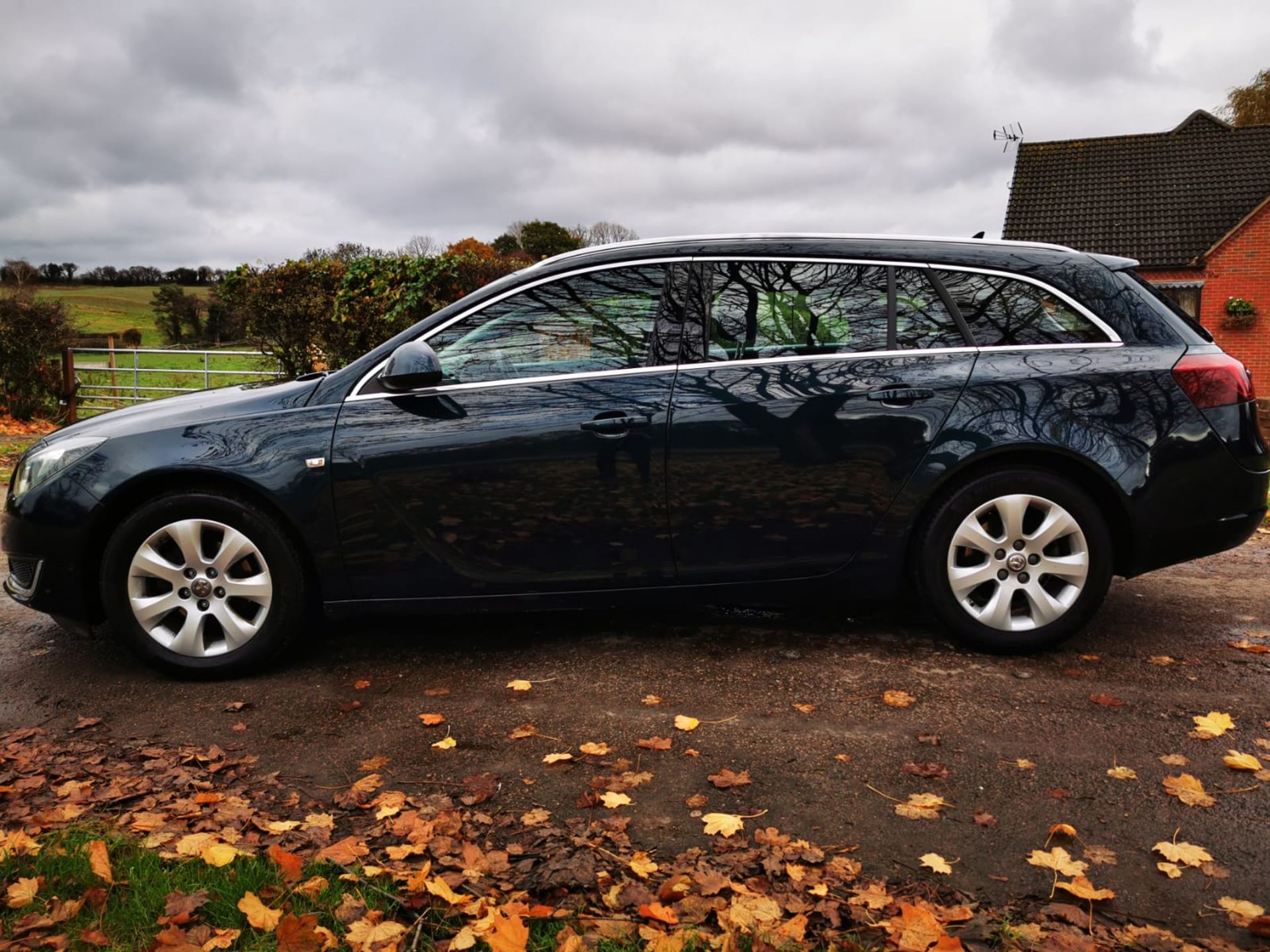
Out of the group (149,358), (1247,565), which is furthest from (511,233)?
(1247,565)

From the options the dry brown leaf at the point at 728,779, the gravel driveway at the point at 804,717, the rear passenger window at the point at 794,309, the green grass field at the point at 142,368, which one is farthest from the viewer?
the green grass field at the point at 142,368

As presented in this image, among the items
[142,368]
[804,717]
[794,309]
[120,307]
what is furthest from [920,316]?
[120,307]

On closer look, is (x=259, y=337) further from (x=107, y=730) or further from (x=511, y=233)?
(x=511, y=233)

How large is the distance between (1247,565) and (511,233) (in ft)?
Result: 186

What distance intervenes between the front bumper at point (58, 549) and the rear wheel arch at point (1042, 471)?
10.6 ft

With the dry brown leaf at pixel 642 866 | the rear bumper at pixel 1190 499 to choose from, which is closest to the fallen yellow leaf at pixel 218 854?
the dry brown leaf at pixel 642 866

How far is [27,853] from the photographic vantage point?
2.59 metres

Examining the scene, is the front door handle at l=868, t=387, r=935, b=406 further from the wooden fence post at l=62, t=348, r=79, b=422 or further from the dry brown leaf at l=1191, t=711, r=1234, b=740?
the wooden fence post at l=62, t=348, r=79, b=422

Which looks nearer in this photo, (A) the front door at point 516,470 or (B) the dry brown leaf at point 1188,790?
(B) the dry brown leaf at point 1188,790

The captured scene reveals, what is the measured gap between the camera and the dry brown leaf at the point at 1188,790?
2881 mm

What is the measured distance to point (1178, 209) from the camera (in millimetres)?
27141

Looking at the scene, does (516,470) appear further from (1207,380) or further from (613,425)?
(1207,380)

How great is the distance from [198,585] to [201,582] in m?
0.02

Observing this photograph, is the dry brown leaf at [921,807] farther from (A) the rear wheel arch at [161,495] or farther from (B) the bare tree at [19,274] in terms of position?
(B) the bare tree at [19,274]
